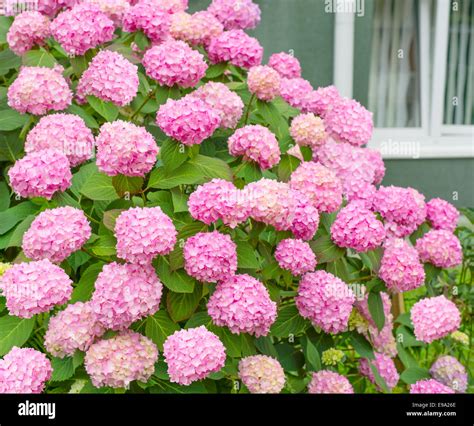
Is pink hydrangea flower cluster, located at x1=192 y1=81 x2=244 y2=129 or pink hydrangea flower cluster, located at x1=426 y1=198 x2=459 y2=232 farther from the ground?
pink hydrangea flower cluster, located at x1=192 y1=81 x2=244 y2=129

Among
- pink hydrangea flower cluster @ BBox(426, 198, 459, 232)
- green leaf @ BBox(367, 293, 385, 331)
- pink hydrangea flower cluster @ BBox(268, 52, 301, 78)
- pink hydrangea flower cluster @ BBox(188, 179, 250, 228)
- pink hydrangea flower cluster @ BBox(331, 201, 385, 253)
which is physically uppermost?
pink hydrangea flower cluster @ BBox(268, 52, 301, 78)

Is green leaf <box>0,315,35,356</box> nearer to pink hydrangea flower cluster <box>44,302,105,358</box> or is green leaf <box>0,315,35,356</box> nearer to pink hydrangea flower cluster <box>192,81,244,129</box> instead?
pink hydrangea flower cluster <box>44,302,105,358</box>

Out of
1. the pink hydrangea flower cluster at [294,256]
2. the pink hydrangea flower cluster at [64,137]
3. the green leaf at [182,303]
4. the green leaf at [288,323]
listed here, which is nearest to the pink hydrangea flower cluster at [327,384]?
the green leaf at [288,323]

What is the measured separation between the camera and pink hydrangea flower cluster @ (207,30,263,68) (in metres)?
2.25

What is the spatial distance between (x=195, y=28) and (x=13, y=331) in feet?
3.75

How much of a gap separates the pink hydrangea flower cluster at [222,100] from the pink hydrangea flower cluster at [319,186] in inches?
10.8

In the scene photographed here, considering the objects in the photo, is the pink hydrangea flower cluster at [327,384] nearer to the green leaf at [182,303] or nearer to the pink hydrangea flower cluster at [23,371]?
the green leaf at [182,303]

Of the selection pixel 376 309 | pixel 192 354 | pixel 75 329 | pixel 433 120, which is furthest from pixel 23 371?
pixel 433 120

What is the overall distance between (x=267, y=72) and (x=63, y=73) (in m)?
0.67

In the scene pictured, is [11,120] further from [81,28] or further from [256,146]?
[256,146]

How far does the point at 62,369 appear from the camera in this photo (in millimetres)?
1778

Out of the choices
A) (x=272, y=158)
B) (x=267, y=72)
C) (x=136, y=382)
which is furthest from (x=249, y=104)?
(x=136, y=382)

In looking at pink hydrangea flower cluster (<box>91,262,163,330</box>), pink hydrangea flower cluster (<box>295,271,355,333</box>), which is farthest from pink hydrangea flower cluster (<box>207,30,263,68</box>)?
pink hydrangea flower cluster (<box>91,262,163,330</box>)

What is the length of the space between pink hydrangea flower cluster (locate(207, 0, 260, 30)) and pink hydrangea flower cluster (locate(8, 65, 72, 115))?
751 millimetres
